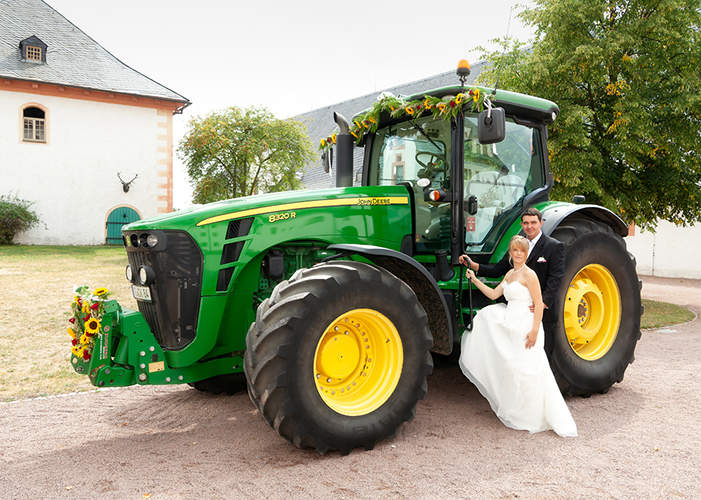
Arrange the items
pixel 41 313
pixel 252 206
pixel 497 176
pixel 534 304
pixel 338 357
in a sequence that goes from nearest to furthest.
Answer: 1. pixel 338 357
2. pixel 252 206
3. pixel 534 304
4. pixel 497 176
5. pixel 41 313

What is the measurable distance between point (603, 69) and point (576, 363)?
6.94 metres

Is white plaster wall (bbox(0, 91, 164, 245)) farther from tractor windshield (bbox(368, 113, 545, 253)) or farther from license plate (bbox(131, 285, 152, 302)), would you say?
license plate (bbox(131, 285, 152, 302))

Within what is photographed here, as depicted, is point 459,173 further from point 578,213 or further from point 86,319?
point 86,319

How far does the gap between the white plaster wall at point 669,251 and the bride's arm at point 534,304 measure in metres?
16.8

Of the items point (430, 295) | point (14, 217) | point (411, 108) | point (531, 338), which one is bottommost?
point (531, 338)

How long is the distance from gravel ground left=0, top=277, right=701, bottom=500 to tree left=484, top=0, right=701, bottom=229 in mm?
5627

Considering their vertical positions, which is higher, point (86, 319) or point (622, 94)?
point (622, 94)

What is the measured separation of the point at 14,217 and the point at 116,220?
3.79 m

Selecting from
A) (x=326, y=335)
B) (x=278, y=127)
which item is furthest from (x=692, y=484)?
(x=278, y=127)

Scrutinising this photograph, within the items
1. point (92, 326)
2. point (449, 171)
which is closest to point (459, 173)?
point (449, 171)

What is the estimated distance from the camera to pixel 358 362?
3.69 m

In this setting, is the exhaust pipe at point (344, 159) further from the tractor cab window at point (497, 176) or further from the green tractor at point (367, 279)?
the tractor cab window at point (497, 176)

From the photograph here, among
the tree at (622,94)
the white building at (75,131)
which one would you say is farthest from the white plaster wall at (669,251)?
the white building at (75,131)

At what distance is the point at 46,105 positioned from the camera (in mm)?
21859
